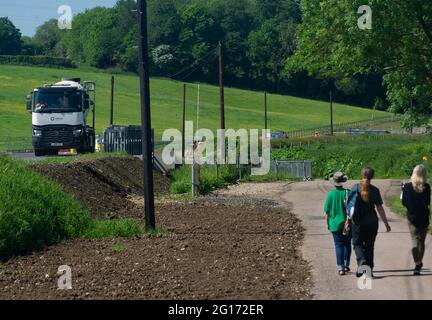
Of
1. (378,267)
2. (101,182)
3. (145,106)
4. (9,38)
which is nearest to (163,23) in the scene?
(9,38)

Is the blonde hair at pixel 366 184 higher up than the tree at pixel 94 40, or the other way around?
the tree at pixel 94 40

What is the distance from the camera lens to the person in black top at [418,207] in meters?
13.9

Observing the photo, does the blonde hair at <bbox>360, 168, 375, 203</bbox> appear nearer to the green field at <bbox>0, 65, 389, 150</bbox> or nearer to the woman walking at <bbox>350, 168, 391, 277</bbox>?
the woman walking at <bbox>350, 168, 391, 277</bbox>

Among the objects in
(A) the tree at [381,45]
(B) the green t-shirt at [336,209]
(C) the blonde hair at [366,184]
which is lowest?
(B) the green t-shirt at [336,209]

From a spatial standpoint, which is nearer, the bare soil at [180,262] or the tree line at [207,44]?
the bare soil at [180,262]

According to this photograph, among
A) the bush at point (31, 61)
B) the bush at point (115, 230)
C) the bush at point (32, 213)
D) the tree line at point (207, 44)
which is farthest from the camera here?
the tree line at point (207, 44)

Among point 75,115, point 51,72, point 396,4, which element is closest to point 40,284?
point 396,4

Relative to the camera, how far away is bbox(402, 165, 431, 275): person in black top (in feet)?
45.4

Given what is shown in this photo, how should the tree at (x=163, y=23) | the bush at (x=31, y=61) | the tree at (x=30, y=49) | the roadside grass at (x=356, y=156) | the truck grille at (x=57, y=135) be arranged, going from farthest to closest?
1. the tree at (x=30, y=49)
2. the bush at (x=31, y=61)
3. the tree at (x=163, y=23)
4. the roadside grass at (x=356, y=156)
5. the truck grille at (x=57, y=135)

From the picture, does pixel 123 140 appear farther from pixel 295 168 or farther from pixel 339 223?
pixel 339 223

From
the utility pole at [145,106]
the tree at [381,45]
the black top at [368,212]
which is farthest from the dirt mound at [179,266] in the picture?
the tree at [381,45]

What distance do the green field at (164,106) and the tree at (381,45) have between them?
110 ft

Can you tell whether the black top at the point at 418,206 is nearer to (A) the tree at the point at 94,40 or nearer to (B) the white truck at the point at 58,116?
(B) the white truck at the point at 58,116

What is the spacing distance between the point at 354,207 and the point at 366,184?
42cm
